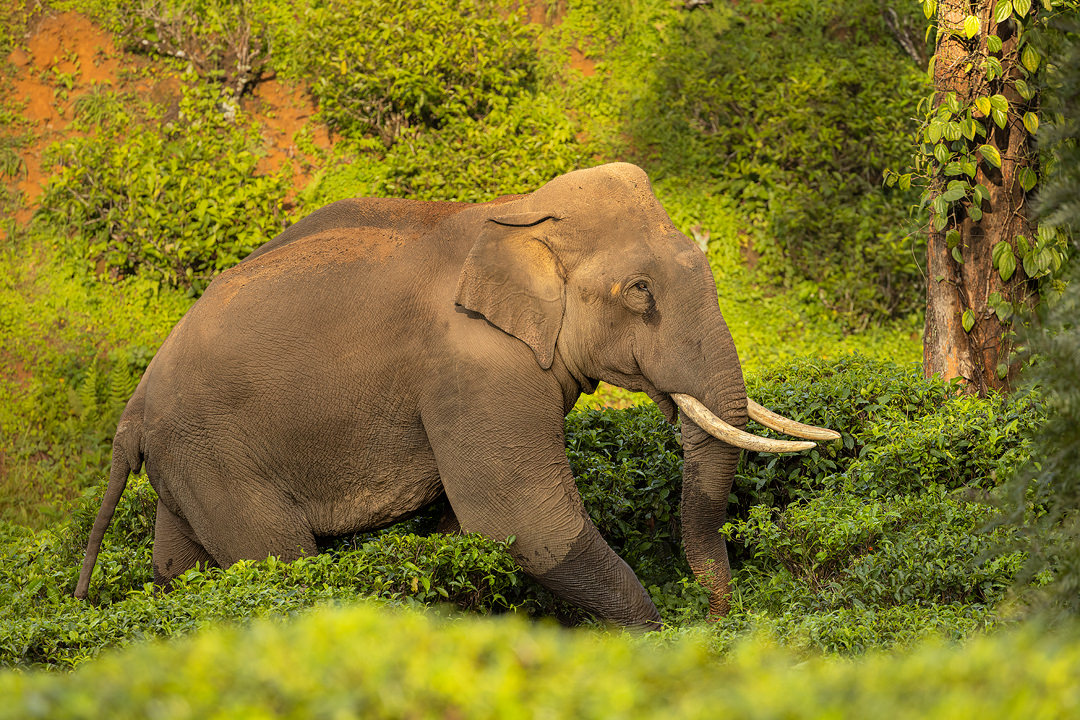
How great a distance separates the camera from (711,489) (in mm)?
5906

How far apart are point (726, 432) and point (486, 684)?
3.74 m

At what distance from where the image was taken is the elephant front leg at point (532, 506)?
18.8 feet

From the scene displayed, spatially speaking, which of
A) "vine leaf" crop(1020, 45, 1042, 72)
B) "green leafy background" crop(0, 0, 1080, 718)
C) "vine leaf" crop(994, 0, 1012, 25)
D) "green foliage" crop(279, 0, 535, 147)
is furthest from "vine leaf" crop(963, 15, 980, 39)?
"green foliage" crop(279, 0, 535, 147)

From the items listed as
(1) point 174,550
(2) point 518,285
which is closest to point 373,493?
(1) point 174,550

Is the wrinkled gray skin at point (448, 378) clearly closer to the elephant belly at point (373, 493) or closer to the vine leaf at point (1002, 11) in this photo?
the elephant belly at point (373, 493)

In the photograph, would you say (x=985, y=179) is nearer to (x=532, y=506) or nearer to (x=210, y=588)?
(x=532, y=506)

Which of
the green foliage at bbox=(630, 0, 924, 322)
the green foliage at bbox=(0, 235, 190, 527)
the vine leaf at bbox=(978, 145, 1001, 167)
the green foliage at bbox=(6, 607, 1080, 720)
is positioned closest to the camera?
the green foliage at bbox=(6, 607, 1080, 720)

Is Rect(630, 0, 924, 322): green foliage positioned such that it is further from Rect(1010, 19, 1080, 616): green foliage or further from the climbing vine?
Rect(1010, 19, 1080, 616): green foliage

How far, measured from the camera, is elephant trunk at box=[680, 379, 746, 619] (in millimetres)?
5684

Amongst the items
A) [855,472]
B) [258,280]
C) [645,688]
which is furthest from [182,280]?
[645,688]

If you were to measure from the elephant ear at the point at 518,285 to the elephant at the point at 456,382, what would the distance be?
1 centimetres

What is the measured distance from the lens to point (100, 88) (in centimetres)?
1277

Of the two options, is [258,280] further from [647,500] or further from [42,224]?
[42,224]

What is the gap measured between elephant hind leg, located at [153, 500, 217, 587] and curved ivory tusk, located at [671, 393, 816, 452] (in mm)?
2895
